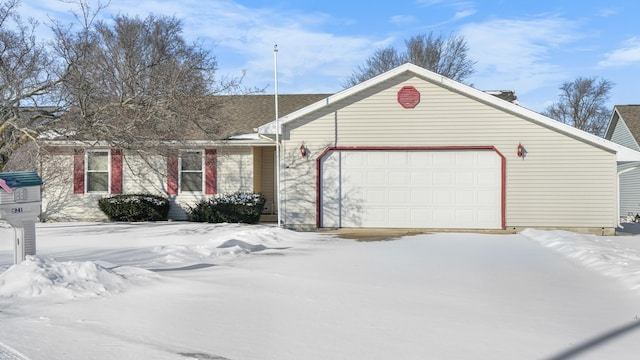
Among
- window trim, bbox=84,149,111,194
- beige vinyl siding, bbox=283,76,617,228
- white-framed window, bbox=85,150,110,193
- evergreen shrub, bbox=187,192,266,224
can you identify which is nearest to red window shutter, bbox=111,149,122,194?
window trim, bbox=84,149,111,194

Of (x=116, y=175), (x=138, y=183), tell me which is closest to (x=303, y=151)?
(x=138, y=183)

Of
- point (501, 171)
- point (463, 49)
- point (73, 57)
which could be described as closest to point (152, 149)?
point (73, 57)

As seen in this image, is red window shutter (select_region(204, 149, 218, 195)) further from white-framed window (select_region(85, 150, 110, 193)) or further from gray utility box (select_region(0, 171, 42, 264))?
gray utility box (select_region(0, 171, 42, 264))

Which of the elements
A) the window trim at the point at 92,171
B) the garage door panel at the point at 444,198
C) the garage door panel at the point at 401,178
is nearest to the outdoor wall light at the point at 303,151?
the garage door panel at the point at 401,178

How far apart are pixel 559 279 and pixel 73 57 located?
11.5 metres

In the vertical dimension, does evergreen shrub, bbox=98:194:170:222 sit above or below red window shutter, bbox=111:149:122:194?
below

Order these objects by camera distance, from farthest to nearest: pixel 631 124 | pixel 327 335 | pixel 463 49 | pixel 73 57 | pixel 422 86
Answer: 1. pixel 463 49
2. pixel 631 124
3. pixel 422 86
4. pixel 73 57
5. pixel 327 335

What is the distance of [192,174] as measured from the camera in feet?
60.1

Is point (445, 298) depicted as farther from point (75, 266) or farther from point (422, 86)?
point (422, 86)

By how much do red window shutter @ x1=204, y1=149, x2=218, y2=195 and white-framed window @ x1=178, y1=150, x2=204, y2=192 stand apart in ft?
0.55

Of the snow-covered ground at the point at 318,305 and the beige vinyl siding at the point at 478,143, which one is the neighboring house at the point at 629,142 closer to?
the beige vinyl siding at the point at 478,143

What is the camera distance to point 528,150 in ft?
49.9

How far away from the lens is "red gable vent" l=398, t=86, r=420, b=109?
15508 millimetres

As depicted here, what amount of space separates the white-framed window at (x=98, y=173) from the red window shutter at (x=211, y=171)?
334 cm
